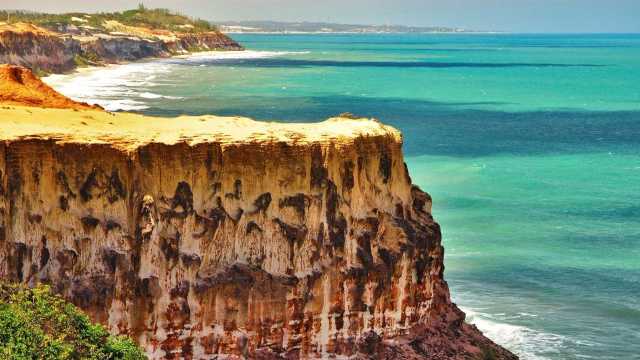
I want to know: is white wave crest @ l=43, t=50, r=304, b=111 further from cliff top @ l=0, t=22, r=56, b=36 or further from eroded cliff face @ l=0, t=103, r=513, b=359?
eroded cliff face @ l=0, t=103, r=513, b=359

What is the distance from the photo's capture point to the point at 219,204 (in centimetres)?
2361

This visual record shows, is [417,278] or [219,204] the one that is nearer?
[219,204]

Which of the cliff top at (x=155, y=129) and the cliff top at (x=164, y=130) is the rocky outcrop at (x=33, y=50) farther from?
the cliff top at (x=164, y=130)

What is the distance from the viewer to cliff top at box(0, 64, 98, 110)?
3007 centimetres

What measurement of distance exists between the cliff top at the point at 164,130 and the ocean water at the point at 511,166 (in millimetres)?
11305

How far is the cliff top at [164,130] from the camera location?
2320 centimetres

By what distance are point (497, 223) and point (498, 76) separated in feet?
415

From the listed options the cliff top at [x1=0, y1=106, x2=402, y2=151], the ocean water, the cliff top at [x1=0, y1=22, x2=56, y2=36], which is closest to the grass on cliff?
the cliff top at [x1=0, y1=106, x2=402, y2=151]

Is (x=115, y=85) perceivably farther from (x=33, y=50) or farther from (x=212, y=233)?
(x=212, y=233)

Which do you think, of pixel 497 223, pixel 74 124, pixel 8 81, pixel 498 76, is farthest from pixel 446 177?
pixel 498 76

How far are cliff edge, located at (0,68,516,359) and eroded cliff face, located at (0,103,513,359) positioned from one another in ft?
0.09

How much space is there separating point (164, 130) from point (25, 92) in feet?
25.8

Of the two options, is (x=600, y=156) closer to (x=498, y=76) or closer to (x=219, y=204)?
(x=219, y=204)

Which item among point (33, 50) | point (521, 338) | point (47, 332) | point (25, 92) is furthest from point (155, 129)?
point (33, 50)
